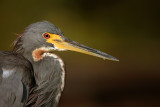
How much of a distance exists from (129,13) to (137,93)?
6.17ft

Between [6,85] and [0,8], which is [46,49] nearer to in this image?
[6,85]

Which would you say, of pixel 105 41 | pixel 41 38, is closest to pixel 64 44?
pixel 41 38

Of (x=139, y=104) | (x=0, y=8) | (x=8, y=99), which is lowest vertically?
(x=139, y=104)

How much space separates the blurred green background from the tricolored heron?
11.6 feet

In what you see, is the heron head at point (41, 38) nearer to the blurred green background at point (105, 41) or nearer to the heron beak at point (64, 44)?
the heron beak at point (64, 44)

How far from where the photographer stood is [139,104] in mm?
6957

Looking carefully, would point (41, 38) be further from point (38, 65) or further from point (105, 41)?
point (105, 41)

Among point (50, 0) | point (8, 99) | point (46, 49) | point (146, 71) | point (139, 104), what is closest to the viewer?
point (8, 99)

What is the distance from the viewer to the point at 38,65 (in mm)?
3303

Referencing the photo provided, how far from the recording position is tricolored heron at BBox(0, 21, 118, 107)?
3.15 metres

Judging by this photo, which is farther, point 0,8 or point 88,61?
point 88,61

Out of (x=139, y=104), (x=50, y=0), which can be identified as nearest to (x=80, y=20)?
(x=50, y=0)

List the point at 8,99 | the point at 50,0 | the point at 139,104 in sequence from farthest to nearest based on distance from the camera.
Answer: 1. the point at 50,0
2. the point at 139,104
3. the point at 8,99

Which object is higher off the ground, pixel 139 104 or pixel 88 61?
pixel 88 61
